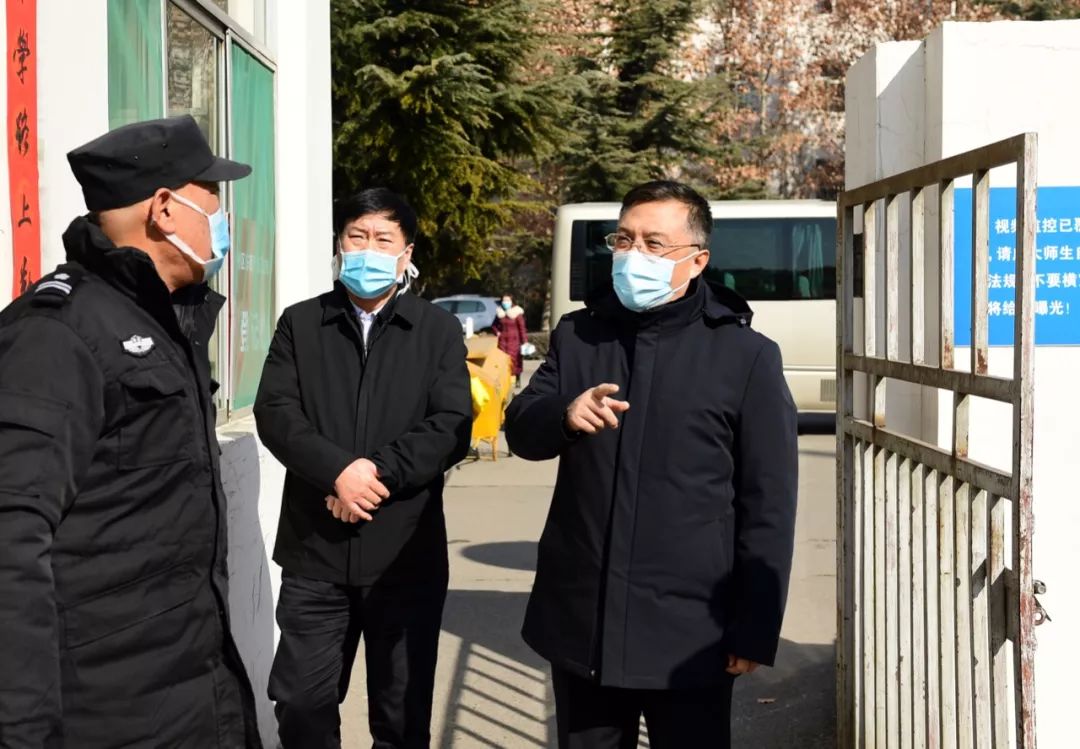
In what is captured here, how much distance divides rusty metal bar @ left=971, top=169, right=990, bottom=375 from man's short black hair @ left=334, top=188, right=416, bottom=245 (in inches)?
→ 67.7

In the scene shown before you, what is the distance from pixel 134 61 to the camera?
402 cm

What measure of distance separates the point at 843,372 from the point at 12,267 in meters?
2.60

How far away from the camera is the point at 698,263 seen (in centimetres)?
334

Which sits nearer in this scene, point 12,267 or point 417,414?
point 12,267

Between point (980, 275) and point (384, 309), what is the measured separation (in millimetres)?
1743

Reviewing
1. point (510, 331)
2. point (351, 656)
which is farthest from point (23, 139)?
point (510, 331)

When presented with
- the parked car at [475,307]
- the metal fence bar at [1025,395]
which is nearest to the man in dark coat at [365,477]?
the metal fence bar at [1025,395]

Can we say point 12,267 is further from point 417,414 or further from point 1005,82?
point 1005,82

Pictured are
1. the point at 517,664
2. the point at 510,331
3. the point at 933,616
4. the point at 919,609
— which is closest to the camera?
the point at 933,616

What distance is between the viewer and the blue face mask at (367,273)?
4.00 metres

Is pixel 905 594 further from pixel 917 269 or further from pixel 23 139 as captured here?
pixel 23 139

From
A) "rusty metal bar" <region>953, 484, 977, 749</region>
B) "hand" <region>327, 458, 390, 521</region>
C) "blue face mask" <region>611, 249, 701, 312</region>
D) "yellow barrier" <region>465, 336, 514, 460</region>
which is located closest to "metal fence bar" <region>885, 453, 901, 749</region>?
"rusty metal bar" <region>953, 484, 977, 749</region>

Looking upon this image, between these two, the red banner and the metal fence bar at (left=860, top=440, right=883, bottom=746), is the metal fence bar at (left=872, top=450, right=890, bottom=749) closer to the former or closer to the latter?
the metal fence bar at (left=860, top=440, right=883, bottom=746)

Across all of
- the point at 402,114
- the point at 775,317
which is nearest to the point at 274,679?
the point at 775,317
